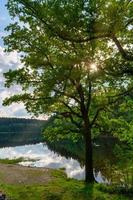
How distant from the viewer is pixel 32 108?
38750 mm

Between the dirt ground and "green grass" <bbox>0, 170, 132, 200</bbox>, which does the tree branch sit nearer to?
"green grass" <bbox>0, 170, 132, 200</bbox>

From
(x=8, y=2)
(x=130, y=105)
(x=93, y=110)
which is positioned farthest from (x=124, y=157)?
(x=8, y=2)

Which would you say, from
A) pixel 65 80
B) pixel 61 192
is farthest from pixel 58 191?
pixel 65 80

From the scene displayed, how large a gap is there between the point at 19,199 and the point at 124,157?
9.13 m

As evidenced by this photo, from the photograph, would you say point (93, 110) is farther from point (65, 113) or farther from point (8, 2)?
point (8, 2)

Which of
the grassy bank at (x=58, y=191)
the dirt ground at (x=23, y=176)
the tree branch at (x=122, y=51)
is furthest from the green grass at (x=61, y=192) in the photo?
the tree branch at (x=122, y=51)

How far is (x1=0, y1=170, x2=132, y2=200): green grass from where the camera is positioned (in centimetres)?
3156

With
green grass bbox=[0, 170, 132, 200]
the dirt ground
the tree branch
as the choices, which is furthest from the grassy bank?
the tree branch

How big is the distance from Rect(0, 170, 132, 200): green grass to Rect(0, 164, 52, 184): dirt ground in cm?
242

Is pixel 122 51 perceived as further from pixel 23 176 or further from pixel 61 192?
pixel 23 176

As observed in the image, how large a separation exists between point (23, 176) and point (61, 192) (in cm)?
990

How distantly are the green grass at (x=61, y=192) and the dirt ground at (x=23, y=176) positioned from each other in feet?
7.93

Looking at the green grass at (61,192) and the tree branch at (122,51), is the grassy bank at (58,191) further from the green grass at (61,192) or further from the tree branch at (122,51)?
the tree branch at (122,51)

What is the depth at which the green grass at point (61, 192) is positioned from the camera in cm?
3156
